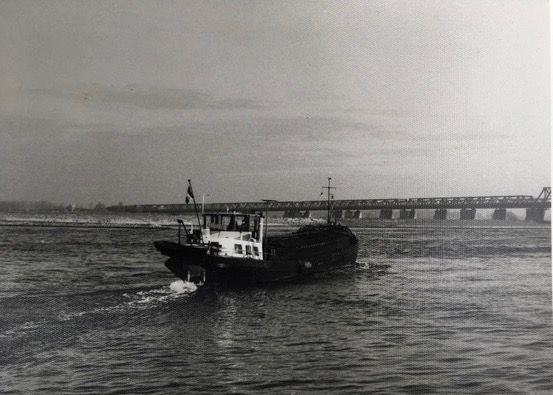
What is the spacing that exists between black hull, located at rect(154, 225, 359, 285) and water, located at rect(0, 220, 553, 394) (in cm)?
45

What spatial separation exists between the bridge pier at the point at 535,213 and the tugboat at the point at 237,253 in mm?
4461

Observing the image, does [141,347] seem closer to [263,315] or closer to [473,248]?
[263,315]

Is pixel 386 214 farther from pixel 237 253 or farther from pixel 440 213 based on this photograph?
pixel 237 253

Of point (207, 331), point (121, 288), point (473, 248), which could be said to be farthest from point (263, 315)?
point (473, 248)

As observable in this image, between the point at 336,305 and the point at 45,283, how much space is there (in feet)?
22.6

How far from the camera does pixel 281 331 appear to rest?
385 inches

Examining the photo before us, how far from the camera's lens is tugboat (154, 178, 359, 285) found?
14.1 metres

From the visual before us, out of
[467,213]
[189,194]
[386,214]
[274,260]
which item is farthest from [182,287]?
[386,214]

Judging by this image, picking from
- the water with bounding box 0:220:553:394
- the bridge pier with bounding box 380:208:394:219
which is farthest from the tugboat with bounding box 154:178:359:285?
the bridge pier with bounding box 380:208:394:219

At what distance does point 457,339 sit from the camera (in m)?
9.23

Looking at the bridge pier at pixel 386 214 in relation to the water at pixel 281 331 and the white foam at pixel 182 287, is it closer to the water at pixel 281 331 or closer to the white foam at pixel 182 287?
the water at pixel 281 331

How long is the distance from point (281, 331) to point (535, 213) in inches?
Result: 205

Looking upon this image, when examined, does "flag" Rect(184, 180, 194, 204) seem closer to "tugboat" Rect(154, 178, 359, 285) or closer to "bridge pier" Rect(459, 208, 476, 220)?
"tugboat" Rect(154, 178, 359, 285)

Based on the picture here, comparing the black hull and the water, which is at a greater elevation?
the black hull
